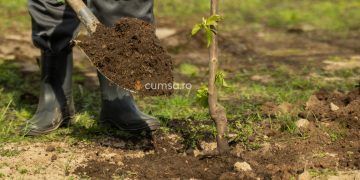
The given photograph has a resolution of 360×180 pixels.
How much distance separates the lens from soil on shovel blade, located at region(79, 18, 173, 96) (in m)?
3.20

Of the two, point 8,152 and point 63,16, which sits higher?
point 63,16

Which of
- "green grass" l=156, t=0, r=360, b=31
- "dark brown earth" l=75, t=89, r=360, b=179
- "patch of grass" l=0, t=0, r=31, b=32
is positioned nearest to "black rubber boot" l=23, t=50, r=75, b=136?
"dark brown earth" l=75, t=89, r=360, b=179

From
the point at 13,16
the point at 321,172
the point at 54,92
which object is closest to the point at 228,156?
the point at 321,172

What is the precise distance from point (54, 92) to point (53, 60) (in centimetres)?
21

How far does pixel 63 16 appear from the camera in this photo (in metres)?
3.82

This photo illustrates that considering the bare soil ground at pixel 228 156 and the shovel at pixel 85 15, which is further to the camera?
the shovel at pixel 85 15

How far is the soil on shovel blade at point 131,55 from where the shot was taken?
3.20 meters

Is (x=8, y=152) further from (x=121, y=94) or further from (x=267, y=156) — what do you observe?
(x=267, y=156)

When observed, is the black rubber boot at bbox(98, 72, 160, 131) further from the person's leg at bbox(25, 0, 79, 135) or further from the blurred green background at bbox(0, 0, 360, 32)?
the blurred green background at bbox(0, 0, 360, 32)

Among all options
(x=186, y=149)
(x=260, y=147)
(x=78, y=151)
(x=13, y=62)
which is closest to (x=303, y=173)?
(x=260, y=147)

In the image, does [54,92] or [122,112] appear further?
[54,92]

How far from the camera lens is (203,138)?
3.59 m

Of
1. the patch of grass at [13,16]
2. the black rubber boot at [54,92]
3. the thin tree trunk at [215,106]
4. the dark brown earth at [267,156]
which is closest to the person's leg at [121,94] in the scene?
the dark brown earth at [267,156]

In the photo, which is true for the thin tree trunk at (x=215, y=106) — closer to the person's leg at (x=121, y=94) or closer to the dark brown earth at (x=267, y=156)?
the dark brown earth at (x=267, y=156)
